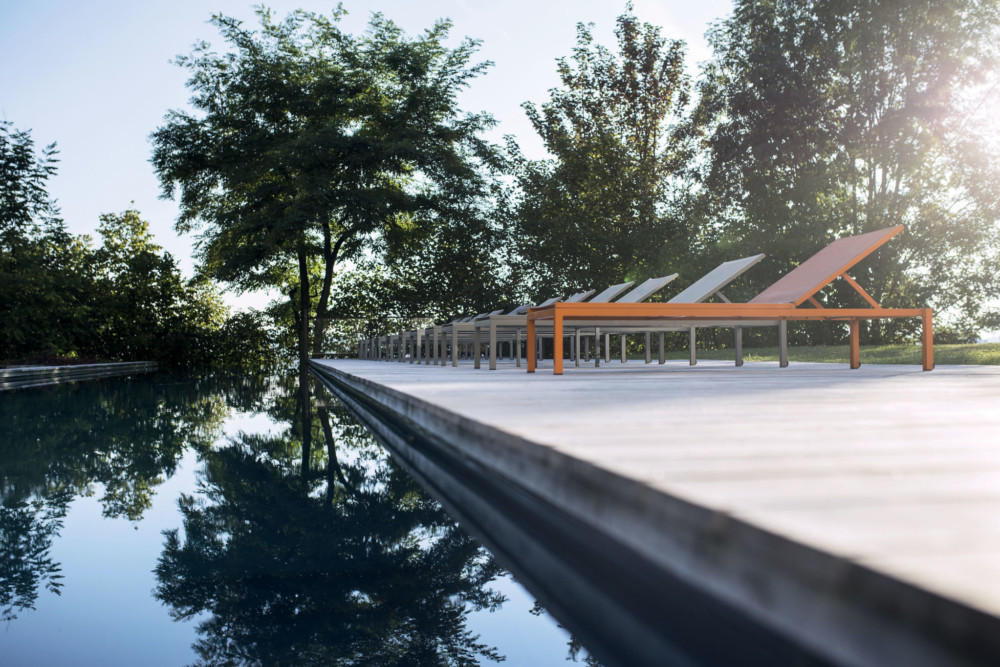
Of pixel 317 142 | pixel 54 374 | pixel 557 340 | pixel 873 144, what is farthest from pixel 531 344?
pixel 873 144

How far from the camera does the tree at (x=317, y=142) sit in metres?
16.9

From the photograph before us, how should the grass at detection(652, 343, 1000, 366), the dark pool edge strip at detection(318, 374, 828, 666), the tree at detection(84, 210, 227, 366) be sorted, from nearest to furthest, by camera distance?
the dark pool edge strip at detection(318, 374, 828, 666)
the grass at detection(652, 343, 1000, 366)
the tree at detection(84, 210, 227, 366)

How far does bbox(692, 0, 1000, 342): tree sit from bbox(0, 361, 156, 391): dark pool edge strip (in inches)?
527

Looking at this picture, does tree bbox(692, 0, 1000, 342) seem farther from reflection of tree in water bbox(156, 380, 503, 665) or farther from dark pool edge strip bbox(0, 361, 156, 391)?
reflection of tree in water bbox(156, 380, 503, 665)

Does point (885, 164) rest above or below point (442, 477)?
above

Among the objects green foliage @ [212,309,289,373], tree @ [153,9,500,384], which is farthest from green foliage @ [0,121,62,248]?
green foliage @ [212,309,289,373]

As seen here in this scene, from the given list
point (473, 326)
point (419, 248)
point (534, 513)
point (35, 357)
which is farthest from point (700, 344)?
point (534, 513)

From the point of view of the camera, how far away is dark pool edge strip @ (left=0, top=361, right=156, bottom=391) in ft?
29.3

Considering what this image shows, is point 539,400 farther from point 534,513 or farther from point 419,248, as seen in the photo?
point 419,248

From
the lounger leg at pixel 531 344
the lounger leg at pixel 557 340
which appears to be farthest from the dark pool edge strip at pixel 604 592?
the lounger leg at pixel 531 344

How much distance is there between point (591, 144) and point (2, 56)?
1191 cm

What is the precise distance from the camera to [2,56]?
13477mm

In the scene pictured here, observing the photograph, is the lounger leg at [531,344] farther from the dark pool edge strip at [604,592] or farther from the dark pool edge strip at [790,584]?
the dark pool edge strip at [790,584]

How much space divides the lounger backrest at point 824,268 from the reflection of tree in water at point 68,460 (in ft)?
15.2
